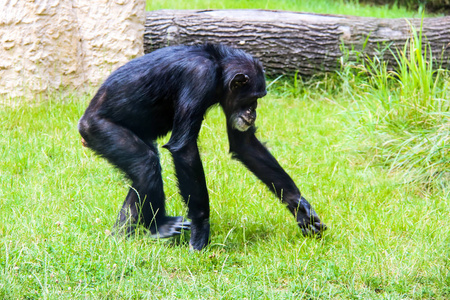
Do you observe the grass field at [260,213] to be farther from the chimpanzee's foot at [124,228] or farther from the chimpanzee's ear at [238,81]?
the chimpanzee's ear at [238,81]

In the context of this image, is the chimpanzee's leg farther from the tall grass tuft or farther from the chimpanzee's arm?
the tall grass tuft

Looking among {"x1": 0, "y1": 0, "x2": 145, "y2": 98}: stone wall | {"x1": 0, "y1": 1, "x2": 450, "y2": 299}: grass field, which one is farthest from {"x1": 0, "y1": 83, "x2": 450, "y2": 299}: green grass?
{"x1": 0, "y1": 0, "x2": 145, "y2": 98}: stone wall

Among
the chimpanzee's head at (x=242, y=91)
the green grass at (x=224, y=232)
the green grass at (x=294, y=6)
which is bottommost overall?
the green grass at (x=224, y=232)

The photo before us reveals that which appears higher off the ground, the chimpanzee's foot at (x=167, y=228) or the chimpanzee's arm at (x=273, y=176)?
the chimpanzee's arm at (x=273, y=176)

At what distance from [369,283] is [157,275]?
1246 mm

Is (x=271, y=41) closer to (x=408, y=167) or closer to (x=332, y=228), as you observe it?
(x=408, y=167)

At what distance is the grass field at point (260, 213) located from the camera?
3045 millimetres

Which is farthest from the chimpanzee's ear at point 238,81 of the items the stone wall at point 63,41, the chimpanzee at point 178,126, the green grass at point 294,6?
the green grass at point 294,6

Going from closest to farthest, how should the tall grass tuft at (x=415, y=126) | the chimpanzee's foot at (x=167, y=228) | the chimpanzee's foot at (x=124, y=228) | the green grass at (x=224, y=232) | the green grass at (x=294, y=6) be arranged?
the green grass at (x=224, y=232) → the chimpanzee's foot at (x=124, y=228) → the chimpanzee's foot at (x=167, y=228) → the tall grass tuft at (x=415, y=126) → the green grass at (x=294, y=6)

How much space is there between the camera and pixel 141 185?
349cm

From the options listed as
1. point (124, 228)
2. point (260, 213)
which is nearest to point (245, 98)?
point (260, 213)

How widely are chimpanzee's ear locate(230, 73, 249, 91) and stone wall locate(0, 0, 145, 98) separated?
10.2ft

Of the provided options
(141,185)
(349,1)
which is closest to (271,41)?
(141,185)

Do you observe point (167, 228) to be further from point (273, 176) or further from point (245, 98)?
point (245, 98)
